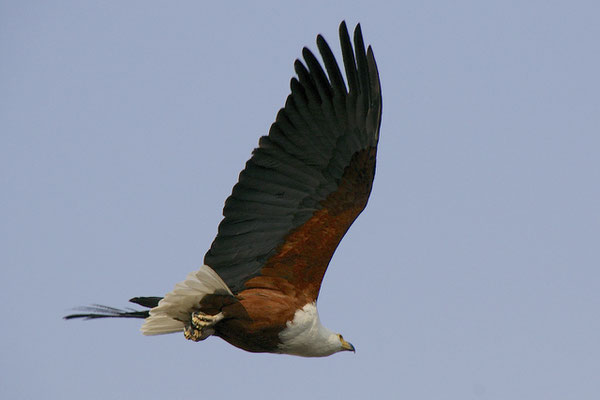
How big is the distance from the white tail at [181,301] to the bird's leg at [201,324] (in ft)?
0.23

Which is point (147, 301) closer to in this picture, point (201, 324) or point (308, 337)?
point (201, 324)

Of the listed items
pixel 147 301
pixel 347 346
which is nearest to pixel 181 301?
pixel 147 301

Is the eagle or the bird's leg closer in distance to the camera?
the bird's leg

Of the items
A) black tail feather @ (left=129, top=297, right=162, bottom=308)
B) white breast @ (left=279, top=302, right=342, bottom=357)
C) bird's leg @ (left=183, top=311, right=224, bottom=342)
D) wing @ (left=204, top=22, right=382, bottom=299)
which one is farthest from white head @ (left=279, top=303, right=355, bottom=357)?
black tail feather @ (left=129, top=297, right=162, bottom=308)

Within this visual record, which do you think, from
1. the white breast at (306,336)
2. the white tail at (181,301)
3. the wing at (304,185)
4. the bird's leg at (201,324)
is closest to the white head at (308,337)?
the white breast at (306,336)

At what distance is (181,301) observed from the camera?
802 centimetres

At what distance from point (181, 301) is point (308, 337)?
1136 millimetres

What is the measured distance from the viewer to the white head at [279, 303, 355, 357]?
329 inches

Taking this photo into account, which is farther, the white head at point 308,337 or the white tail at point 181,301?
the white head at point 308,337

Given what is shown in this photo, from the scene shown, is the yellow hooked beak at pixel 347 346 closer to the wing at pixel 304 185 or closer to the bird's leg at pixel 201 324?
the wing at pixel 304 185

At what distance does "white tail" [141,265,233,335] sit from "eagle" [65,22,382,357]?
0.04 feet

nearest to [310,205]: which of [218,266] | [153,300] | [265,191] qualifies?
[265,191]

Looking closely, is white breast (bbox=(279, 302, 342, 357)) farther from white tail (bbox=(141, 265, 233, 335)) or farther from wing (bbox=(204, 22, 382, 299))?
white tail (bbox=(141, 265, 233, 335))

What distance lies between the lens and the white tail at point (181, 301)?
26.0 feet
